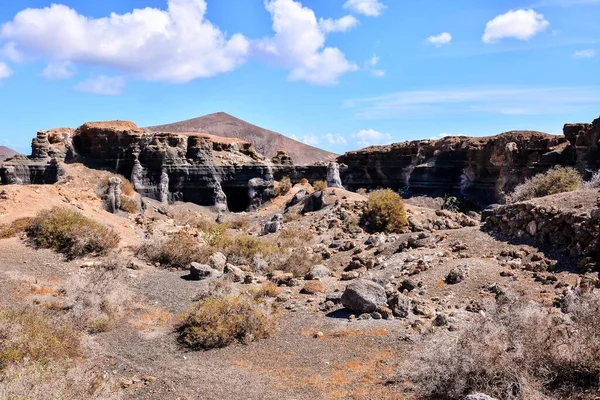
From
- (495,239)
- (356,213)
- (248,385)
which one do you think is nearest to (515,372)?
(248,385)

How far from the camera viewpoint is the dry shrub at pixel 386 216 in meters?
17.4

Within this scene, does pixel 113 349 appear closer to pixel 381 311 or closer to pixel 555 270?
pixel 381 311

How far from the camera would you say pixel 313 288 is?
33.9 ft

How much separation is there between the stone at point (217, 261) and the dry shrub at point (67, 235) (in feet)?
9.10

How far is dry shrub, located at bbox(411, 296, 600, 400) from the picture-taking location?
4629mm

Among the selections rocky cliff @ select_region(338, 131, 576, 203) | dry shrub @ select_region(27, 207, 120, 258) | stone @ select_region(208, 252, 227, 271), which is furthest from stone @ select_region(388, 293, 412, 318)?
rocky cliff @ select_region(338, 131, 576, 203)

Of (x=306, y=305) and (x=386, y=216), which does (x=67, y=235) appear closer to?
(x=306, y=305)

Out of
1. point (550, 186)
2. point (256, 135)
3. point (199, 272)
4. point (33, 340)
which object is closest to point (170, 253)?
point (199, 272)

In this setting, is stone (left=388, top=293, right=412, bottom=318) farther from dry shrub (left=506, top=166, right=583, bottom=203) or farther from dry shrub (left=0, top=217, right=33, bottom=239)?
dry shrub (left=506, top=166, right=583, bottom=203)

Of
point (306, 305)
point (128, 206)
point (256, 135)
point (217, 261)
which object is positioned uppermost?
point (256, 135)

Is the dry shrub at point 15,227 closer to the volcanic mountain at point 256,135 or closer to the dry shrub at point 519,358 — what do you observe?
the dry shrub at point 519,358

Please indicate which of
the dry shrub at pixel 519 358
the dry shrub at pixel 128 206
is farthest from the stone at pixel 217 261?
the dry shrub at pixel 128 206

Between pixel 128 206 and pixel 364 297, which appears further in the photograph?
pixel 128 206

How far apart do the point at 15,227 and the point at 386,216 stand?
11.9 metres
